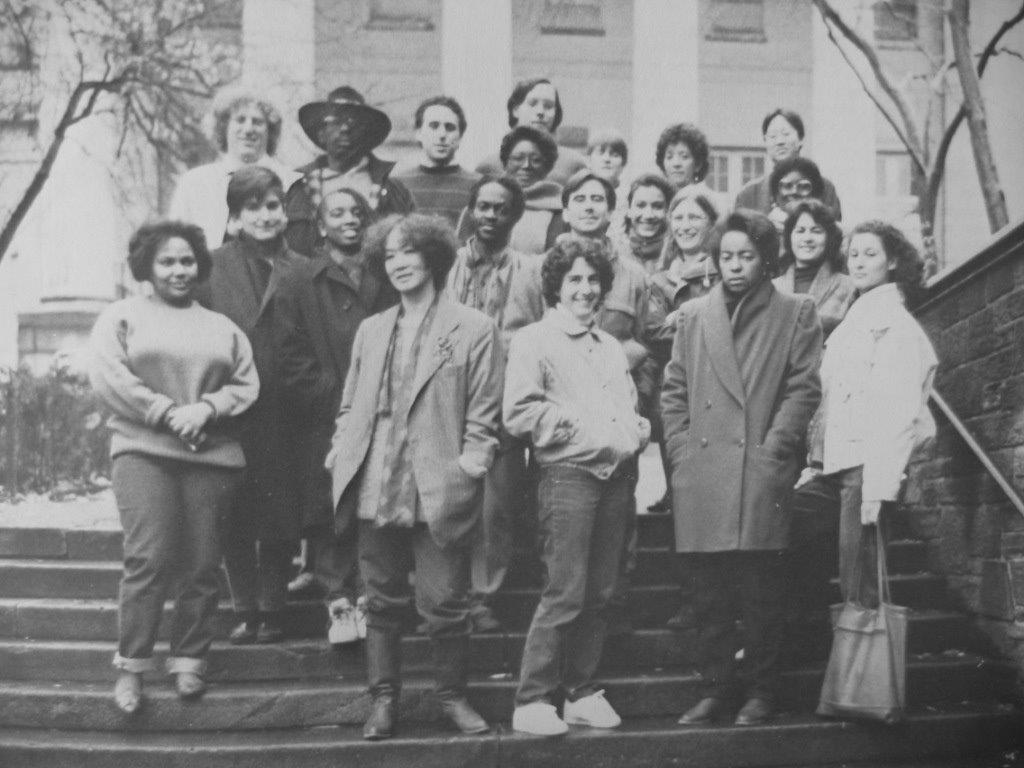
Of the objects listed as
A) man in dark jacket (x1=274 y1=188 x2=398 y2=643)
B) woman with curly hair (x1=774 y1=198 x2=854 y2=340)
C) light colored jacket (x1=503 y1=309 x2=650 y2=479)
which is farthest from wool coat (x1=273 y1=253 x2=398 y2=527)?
woman with curly hair (x1=774 y1=198 x2=854 y2=340)

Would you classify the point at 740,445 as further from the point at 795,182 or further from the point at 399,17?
the point at 399,17

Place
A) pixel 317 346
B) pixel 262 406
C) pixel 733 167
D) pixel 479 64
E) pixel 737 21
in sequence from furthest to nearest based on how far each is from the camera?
pixel 737 21
pixel 733 167
pixel 479 64
pixel 317 346
pixel 262 406

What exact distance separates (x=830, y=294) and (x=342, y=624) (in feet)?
9.70

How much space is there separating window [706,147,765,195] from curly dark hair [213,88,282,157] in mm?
15138

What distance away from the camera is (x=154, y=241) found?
5758 millimetres

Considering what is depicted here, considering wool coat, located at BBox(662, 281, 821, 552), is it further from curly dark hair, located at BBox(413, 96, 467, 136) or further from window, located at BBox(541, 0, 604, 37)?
window, located at BBox(541, 0, 604, 37)

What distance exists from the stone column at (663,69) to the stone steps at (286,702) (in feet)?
47.5

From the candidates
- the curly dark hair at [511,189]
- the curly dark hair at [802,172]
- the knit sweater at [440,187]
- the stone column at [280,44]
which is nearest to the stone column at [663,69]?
the stone column at [280,44]

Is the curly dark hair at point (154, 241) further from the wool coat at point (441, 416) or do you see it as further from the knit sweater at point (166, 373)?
the wool coat at point (441, 416)

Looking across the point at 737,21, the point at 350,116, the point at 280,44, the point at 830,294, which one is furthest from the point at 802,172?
the point at 737,21

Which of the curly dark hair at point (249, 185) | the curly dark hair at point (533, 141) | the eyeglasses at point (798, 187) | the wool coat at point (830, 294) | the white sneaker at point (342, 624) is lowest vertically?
the white sneaker at point (342, 624)

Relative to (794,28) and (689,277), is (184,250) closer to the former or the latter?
(689,277)

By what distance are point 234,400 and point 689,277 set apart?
8.31 feet

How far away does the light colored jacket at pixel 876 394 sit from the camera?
5605 mm
